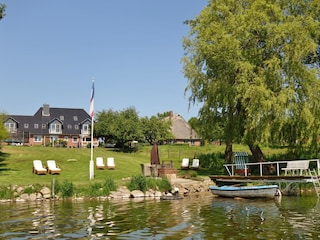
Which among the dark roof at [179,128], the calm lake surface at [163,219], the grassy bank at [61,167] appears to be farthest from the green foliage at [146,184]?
the dark roof at [179,128]

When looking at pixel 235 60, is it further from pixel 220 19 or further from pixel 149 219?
pixel 149 219

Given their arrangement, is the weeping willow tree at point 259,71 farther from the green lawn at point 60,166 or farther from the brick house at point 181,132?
the brick house at point 181,132

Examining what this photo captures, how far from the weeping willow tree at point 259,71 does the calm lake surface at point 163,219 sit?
7.55m

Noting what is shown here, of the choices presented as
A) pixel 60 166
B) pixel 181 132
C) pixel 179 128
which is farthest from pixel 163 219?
pixel 179 128

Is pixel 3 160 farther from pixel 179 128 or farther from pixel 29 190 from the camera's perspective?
pixel 179 128

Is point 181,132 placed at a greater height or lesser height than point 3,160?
greater

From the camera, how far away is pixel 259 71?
2823 centimetres

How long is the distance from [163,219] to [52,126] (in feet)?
218

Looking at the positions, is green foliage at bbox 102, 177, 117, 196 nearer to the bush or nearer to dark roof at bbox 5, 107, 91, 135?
the bush

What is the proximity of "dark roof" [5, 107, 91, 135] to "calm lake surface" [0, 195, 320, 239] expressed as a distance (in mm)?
59730

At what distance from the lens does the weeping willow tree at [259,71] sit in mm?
26984

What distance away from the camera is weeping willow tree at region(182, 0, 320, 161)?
2698 centimetres

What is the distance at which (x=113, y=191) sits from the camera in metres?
22.8

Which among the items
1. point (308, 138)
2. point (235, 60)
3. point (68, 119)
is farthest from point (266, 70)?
point (68, 119)
